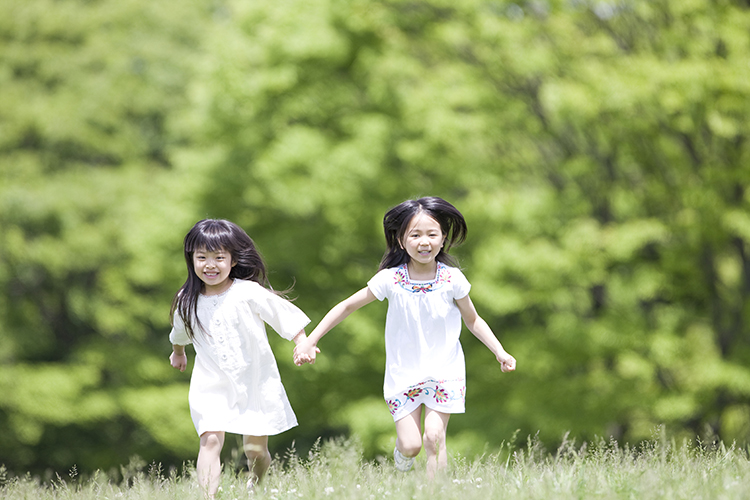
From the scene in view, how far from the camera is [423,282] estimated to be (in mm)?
3955

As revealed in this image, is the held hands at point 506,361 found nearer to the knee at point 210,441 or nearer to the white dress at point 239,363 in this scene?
the white dress at point 239,363

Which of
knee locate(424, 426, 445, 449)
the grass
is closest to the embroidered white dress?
knee locate(424, 426, 445, 449)

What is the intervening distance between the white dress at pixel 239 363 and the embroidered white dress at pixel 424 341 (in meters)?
0.50

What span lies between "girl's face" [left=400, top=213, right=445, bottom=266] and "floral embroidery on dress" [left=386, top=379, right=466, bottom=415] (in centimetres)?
61

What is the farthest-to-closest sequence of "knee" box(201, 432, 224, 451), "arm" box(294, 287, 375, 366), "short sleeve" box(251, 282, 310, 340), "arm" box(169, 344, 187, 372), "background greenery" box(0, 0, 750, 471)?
"background greenery" box(0, 0, 750, 471) < "arm" box(169, 344, 187, 372) < "short sleeve" box(251, 282, 310, 340) < "arm" box(294, 287, 375, 366) < "knee" box(201, 432, 224, 451)

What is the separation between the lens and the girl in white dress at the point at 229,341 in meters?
3.83

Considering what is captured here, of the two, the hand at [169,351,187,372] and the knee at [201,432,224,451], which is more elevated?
the hand at [169,351,187,372]

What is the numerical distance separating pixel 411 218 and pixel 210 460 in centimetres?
156

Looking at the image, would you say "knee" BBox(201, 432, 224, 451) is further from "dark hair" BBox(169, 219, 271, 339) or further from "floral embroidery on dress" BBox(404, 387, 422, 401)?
"floral embroidery on dress" BBox(404, 387, 422, 401)

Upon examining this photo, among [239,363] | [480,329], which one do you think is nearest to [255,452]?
[239,363]

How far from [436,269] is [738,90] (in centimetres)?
522

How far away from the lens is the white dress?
3.84 metres

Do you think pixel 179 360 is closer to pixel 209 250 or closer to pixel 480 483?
pixel 209 250

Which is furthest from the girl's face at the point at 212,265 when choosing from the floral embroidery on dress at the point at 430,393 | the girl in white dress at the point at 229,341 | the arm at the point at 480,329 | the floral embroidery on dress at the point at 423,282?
the arm at the point at 480,329
